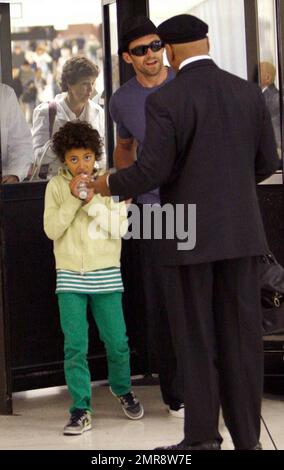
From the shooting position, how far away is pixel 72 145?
5809 mm

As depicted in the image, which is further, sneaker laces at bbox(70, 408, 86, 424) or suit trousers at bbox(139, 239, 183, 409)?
suit trousers at bbox(139, 239, 183, 409)

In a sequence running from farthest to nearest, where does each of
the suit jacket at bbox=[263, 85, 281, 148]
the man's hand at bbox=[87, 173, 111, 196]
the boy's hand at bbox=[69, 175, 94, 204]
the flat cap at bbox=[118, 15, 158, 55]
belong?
1. the suit jacket at bbox=[263, 85, 281, 148]
2. the flat cap at bbox=[118, 15, 158, 55]
3. the boy's hand at bbox=[69, 175, 94, 204]
4. the man's hand at bbox=[87, 173, 111, 196]

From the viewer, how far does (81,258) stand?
5.85m

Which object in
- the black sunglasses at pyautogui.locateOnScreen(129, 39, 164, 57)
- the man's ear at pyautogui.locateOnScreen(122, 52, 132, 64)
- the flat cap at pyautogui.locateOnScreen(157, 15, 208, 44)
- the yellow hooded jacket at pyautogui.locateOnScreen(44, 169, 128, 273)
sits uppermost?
the black sunglasses at pyautogui.locateOnScreen(129, 39, 164, 57)

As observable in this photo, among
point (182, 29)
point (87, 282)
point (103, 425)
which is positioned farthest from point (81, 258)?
point (182, 29)

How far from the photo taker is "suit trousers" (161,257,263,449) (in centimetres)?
491

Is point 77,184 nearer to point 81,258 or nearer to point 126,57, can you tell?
point 81,258

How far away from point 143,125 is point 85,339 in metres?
1.05

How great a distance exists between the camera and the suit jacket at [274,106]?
6234mm

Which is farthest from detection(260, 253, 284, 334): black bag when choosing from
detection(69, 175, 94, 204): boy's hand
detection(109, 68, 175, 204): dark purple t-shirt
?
detection(109, 68, 175, 204): dark purple t-shirt

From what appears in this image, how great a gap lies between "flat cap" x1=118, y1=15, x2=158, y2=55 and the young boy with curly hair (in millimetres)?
465

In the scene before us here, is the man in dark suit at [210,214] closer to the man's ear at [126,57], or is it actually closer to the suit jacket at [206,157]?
the suit jacket at [206,157]

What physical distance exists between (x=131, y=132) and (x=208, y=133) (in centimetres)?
129

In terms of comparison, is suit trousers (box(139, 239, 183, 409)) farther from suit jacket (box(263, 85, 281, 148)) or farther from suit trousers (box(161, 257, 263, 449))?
suit trousers (box(161, 257, 263, 449))
